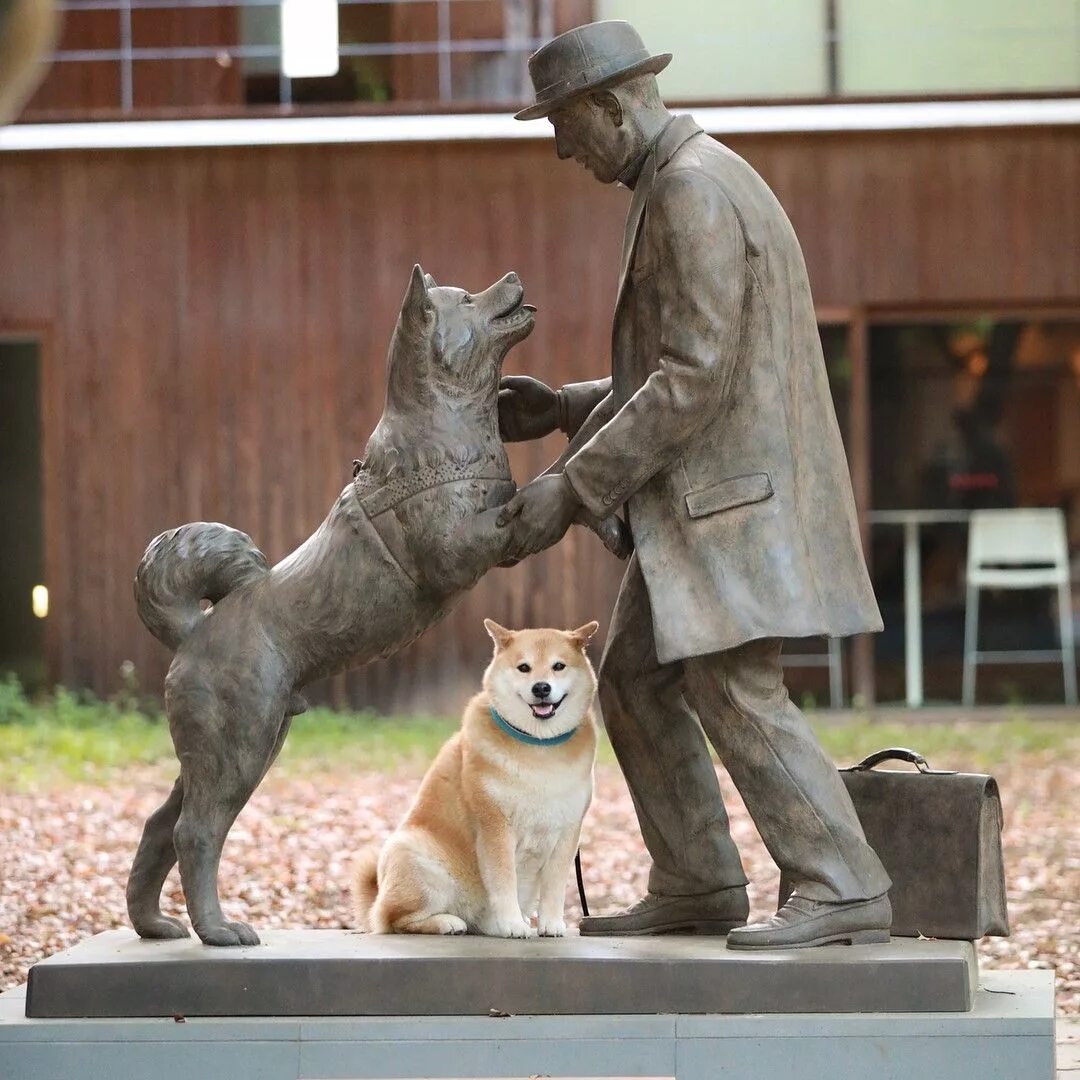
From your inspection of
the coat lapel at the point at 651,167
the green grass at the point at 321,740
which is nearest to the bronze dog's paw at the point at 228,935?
the coat lapel at the point at 651,167

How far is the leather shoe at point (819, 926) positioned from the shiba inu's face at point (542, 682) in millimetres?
741

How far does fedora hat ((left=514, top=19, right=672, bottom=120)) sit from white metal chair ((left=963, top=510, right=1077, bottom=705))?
381 inches

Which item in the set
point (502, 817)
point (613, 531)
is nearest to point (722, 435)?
point (613, 531)

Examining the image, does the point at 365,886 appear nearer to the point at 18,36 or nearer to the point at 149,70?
the point at 18,36

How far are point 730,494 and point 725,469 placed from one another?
7 centimetres

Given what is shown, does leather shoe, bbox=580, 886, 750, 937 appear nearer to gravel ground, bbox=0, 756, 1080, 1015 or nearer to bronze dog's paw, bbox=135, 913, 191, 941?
bronze dog's paw, bbox=135, 913, 191, 941

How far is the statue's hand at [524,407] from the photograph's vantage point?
14.8ft

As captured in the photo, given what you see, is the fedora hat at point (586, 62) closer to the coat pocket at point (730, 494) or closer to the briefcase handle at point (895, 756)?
the coat pocket at point (730, 494)

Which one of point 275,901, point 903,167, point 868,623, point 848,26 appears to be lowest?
point 275,901

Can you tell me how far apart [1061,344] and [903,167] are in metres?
1.90

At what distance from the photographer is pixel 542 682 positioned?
4.34 meters

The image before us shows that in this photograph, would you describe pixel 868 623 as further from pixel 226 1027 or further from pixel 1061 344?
pixel 1061 344

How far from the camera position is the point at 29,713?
41.0ft

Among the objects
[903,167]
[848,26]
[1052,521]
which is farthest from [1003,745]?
[848,26]
